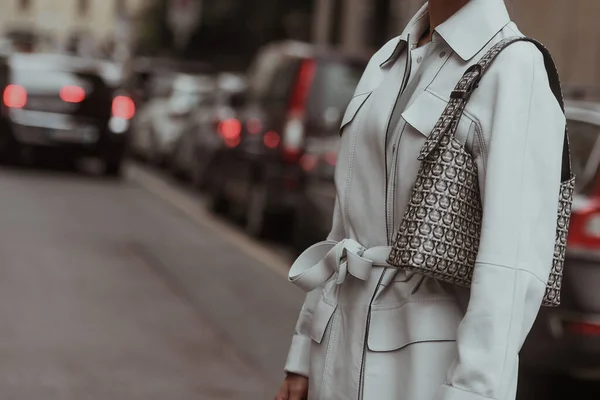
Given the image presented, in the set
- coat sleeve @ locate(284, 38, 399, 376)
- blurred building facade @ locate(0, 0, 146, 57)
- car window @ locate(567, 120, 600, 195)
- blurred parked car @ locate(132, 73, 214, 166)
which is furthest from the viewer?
blurred building facade @ locate(0, 0, 146, 57)

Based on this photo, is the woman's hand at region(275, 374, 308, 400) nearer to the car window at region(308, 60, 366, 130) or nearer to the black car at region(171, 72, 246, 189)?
the car window at region(308, 60, 366, 130)

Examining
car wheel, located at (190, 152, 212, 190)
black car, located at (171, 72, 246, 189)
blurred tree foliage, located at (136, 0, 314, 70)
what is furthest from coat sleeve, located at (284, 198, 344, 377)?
blurred tree foliage, located at (136, 0, 314, 70)

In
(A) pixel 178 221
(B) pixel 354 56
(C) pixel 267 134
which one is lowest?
(A) pixel 178 221

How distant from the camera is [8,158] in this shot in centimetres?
1898

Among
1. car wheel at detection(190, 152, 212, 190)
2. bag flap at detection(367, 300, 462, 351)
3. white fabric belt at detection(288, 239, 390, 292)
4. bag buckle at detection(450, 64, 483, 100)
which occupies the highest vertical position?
bag buckle at detection(450, 64, 483, 100)

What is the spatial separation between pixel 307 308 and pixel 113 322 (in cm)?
553

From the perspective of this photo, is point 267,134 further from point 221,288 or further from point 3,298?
point 3,298

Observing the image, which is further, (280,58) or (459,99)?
(280,58)

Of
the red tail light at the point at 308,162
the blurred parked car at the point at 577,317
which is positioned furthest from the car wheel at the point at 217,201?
the blurred parked car at the point at 577,317

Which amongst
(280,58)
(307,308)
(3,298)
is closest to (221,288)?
(3,298)

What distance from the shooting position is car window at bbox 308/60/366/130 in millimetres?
11984

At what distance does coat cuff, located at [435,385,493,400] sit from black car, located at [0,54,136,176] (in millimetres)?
16640

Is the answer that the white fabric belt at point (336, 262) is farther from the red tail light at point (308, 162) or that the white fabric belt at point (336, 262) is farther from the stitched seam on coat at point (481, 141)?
the red tail light at point (308, 162)

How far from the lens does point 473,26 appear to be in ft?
8.08
